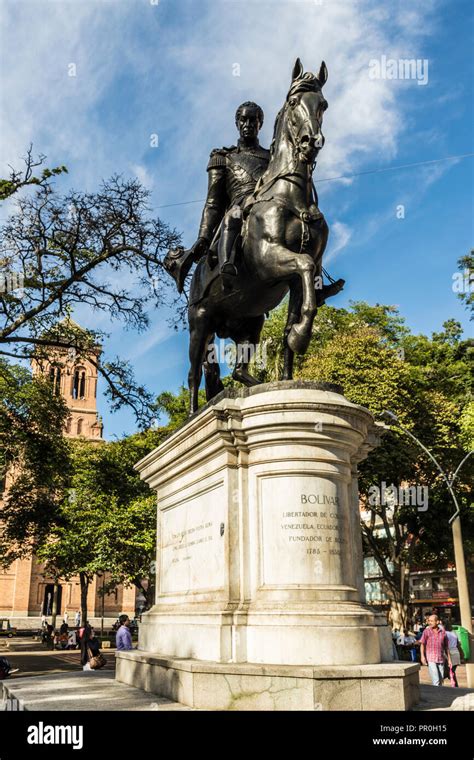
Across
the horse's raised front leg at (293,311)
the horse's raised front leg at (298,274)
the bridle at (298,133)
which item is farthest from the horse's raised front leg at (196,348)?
the bridle at (298,133)

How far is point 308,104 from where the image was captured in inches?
302

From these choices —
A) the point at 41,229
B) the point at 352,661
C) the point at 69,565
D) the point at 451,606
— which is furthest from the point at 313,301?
the point at 451,606

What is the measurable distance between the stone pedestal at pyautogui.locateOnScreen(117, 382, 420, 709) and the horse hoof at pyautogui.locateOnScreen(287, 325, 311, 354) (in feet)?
1.46

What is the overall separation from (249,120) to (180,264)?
84.7 inches

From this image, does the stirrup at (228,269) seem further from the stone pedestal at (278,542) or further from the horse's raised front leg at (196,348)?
the horse's raised front leg at (196,348)

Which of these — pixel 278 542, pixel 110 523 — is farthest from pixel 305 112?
pixel 110 523

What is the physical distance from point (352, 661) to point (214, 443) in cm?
254

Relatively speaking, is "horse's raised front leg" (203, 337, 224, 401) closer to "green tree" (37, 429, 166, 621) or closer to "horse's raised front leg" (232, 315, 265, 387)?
"horse's raised front leg" (232, 315, 265, 387)

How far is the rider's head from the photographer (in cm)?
913

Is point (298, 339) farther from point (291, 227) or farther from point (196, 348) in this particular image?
point (196, 348)

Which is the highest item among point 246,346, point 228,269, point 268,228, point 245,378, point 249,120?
point 249,120

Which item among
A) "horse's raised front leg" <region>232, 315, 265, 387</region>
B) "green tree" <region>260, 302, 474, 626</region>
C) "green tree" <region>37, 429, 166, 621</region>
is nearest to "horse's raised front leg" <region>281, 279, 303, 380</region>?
"horse's raised front leg" <region>232, 315, 265, 387</region>

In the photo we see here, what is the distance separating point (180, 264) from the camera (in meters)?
9.88
